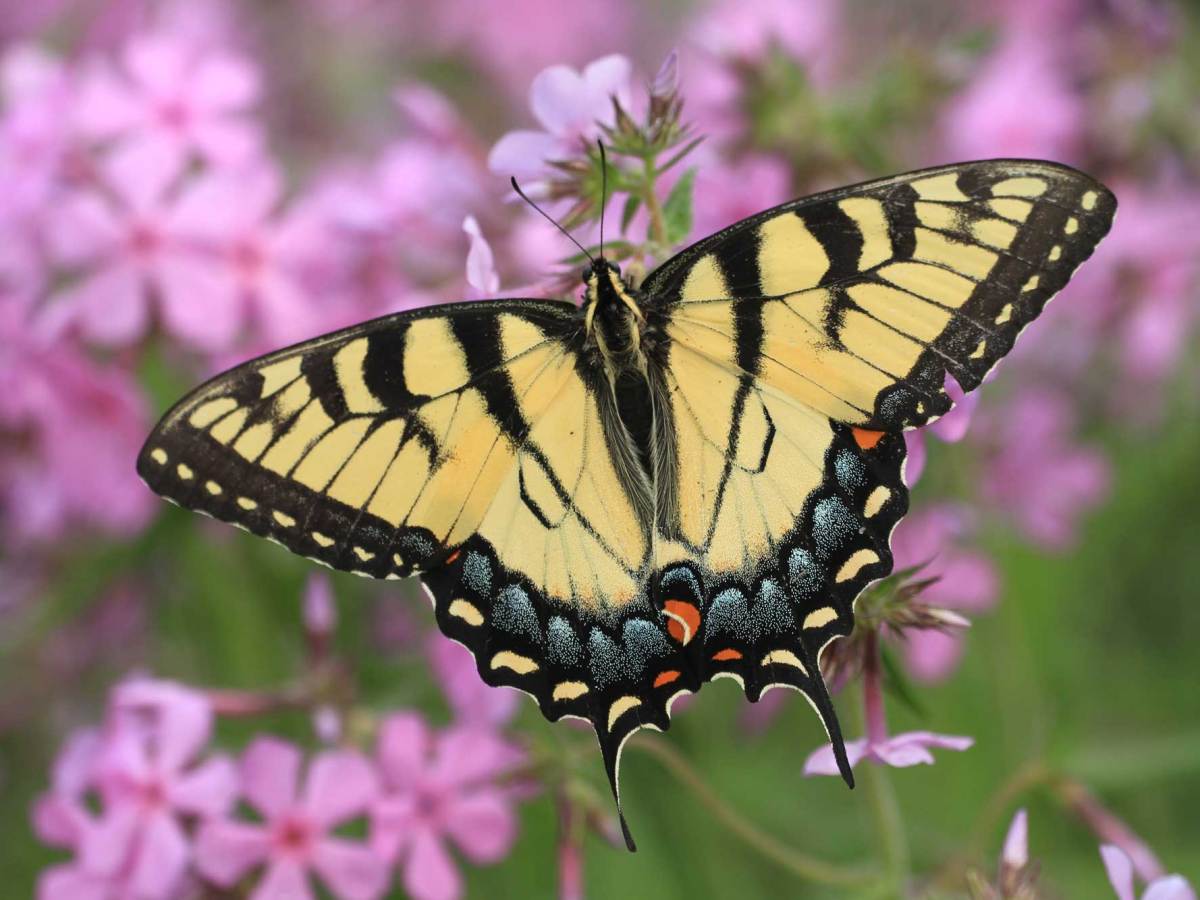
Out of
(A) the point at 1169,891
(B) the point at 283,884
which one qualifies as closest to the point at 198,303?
(B) the point at 283,884

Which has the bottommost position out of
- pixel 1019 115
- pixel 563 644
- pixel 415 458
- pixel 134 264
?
pixel 563 644

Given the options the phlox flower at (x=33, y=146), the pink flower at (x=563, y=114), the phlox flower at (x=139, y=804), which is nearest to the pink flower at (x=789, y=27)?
the pink flower at (x=563, y=114)

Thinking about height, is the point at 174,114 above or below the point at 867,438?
above

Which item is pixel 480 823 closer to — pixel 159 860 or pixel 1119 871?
pixel 159 860

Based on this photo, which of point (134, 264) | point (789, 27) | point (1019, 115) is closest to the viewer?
point (134, 264)

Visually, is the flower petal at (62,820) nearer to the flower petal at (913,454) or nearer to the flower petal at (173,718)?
the flower petal at (173,718)

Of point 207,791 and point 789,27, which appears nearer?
point 207,791

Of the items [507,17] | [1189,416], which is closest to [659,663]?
[1189,416]

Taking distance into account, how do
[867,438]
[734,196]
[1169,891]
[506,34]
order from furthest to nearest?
[506,34]
[734,196]
[867,438]
[1169,891]
